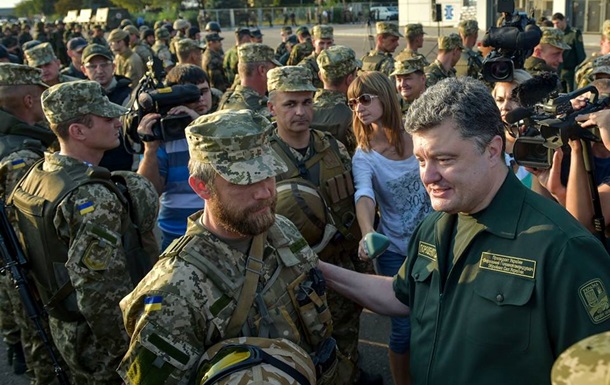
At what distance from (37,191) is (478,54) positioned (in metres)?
7.56

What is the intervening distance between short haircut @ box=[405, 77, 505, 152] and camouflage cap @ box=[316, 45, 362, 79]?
3059mm

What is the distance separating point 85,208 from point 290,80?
1607 millimetres

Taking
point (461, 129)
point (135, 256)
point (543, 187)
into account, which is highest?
point (461, 129)

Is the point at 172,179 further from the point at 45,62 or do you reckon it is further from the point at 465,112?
the point at 45,62

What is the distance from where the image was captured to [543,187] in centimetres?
341

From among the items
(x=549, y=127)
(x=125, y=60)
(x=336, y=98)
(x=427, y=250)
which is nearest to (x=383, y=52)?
(x=336, y=98)

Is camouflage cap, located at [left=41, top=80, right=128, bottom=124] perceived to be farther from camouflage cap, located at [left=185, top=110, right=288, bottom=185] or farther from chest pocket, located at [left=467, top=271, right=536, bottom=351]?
chest pocket, located at [left=467, top=271, right=536, bottom=351]

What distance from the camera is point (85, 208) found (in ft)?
10.1

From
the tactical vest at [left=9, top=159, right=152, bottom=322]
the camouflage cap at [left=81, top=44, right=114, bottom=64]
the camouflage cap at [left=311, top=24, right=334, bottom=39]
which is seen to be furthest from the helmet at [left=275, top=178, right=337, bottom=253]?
the camouflage cap at [left=311, top=24, right=334, bottom=39]

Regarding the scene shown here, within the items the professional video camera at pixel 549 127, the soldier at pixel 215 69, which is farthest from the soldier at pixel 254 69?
the soldier at pixel 215 69

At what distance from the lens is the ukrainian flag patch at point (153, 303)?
2.10 meters

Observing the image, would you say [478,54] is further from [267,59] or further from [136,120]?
[136,120]

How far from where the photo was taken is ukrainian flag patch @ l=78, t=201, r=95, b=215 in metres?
3.09

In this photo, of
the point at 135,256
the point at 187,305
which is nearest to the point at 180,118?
the point at 135,256
